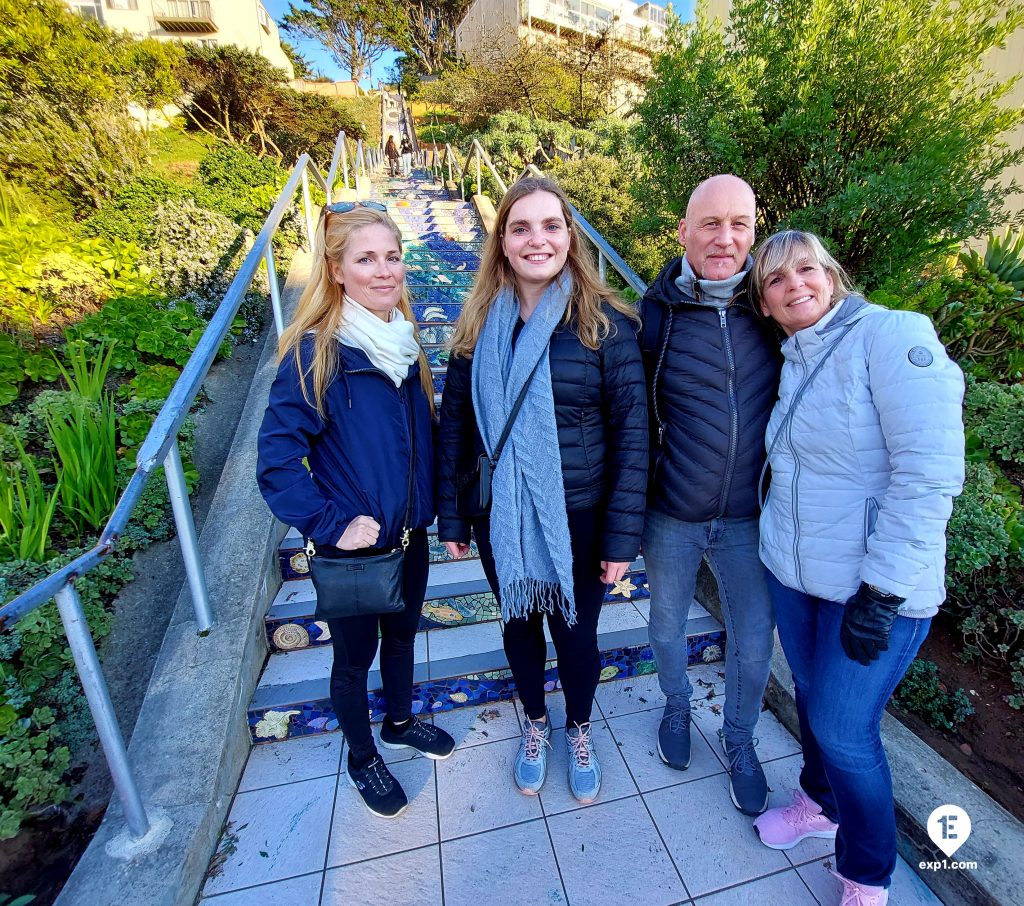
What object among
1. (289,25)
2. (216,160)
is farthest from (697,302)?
(289,25)

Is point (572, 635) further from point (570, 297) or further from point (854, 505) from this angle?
point (570, 297)

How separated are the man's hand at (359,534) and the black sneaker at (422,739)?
97 cm

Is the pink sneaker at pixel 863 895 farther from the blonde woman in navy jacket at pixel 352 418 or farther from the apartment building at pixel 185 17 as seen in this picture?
the apartment building at pixel 185 17

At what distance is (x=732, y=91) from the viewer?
350 cm

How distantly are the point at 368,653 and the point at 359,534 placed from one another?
48 centimetres

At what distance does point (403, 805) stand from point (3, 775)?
48.2 inches

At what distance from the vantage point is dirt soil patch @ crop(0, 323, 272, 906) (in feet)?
5.17

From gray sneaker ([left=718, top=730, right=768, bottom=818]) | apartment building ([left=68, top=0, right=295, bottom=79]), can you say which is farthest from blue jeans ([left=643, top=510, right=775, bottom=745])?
apartment building ([left=68, top=0, right=295, bottom=79])

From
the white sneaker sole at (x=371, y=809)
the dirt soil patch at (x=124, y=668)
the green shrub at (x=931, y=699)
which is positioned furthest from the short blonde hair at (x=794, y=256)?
the dirt soil patch at (x=124, y=668)

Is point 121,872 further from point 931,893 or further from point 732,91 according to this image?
point 732,91

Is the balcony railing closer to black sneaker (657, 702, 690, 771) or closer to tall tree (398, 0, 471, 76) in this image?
tall tree (398, 0, 471, 76)

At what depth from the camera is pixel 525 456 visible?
1604 mm

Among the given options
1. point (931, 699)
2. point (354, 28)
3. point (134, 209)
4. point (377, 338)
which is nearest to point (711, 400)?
point (377, 338)

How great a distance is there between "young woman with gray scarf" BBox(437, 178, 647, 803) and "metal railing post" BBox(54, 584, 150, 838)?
93 cm
